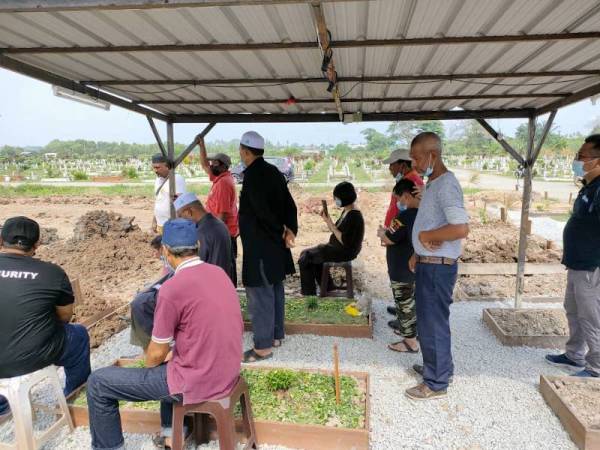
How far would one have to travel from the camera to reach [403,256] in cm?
397

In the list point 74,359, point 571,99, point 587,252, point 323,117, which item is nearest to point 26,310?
point 74,359

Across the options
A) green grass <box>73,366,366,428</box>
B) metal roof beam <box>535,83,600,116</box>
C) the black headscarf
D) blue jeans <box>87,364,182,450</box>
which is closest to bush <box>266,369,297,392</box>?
green grass <box>73,366,366,428</box>

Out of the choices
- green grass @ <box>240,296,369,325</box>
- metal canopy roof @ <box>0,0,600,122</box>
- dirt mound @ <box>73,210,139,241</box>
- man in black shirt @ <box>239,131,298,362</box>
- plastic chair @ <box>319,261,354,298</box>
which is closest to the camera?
metal canopy roof @ <box>0,0,600,122</box>

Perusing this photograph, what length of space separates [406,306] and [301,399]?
1604 mm

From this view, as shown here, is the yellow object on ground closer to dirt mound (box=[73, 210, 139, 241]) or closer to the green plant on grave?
the green plant on grave

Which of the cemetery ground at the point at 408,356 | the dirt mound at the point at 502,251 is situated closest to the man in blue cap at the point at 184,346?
the cemetery ground at the point at 408,356

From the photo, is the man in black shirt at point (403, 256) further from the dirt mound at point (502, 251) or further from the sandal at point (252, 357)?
the dirt mound at point (502, 251)

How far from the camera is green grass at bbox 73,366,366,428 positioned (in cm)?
279

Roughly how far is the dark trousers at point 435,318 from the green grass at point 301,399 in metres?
0.62

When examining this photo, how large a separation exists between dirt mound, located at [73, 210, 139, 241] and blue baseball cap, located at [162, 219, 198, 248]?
817cm

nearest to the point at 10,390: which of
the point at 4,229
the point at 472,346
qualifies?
the point at 4,229

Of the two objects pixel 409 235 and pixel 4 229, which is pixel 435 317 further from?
pixel 4 229

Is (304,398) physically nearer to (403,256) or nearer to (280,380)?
(280,380)

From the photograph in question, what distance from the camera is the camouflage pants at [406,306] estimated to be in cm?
407
